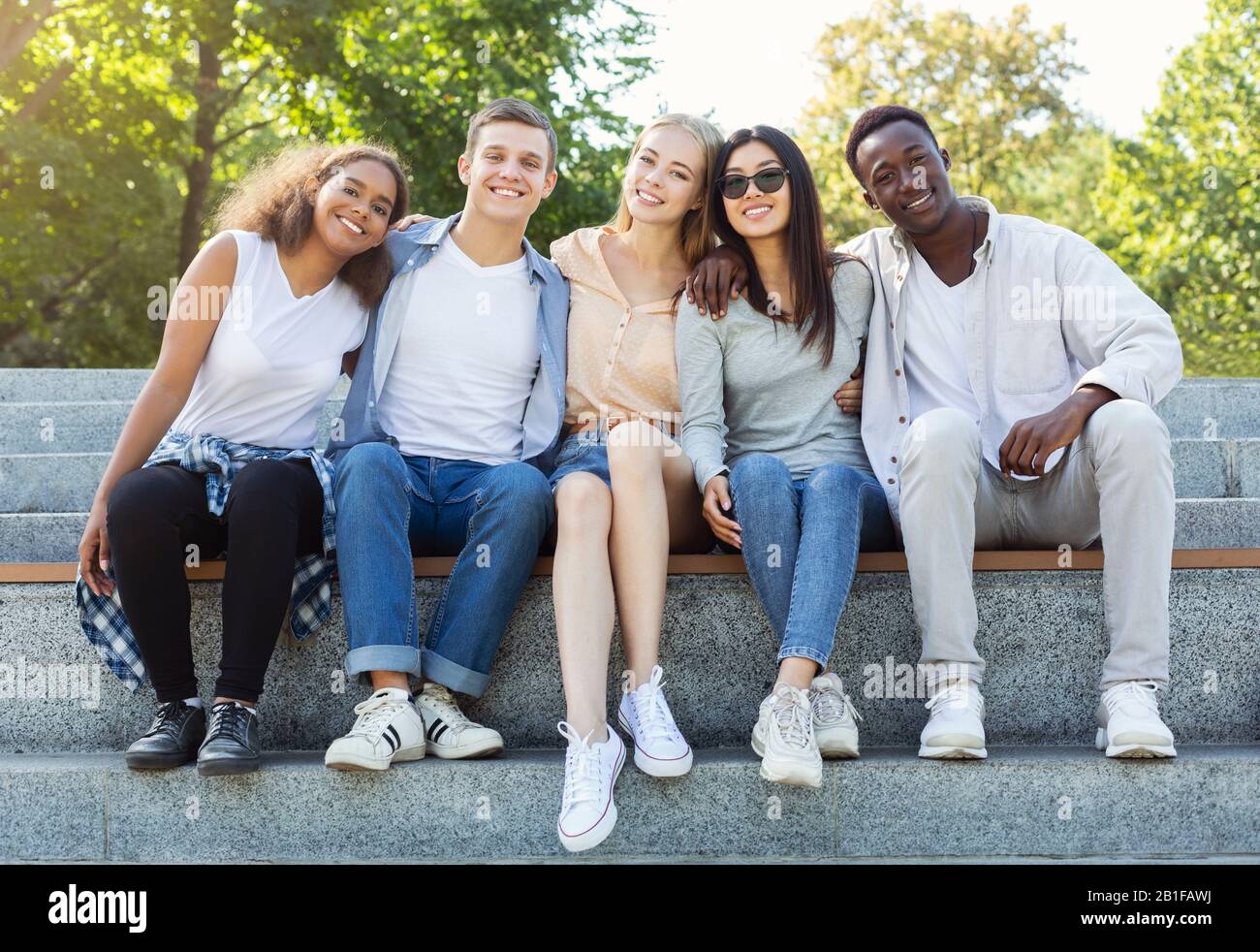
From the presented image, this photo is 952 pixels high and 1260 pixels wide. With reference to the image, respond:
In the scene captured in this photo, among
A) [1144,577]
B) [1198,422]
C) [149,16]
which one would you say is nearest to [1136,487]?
[1144,577]

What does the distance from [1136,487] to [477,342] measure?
1781mm

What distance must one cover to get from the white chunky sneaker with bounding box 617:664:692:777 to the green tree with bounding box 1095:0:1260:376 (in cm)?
1391

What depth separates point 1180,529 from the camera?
364 centimetres

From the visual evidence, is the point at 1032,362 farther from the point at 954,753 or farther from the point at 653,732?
the point at 653,732

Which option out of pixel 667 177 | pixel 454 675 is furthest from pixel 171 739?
pixel 667 177

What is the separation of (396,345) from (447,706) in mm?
1081

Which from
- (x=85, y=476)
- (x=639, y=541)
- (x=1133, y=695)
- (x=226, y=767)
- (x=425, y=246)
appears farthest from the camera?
(x=85, y=476)

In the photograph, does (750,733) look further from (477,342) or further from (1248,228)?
(1248,228)

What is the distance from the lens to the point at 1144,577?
2.65 metres

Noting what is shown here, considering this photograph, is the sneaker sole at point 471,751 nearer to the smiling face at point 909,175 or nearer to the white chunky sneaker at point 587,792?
the white chunky sneaker at point 587,792

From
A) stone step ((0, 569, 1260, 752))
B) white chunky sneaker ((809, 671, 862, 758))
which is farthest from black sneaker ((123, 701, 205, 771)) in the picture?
white chunky sneaker ((809, 671, 862, 758))

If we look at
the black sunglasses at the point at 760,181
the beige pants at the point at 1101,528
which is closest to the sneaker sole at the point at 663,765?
the beige pants at the point at 1101,528

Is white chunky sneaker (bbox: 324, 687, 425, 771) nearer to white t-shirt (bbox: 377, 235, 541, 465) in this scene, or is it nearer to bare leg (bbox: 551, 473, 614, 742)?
bare leg (bbox: 551, 473, 614, 742)

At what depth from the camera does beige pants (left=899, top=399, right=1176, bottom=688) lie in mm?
2656
